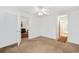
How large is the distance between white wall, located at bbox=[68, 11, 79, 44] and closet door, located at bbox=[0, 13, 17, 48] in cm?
98

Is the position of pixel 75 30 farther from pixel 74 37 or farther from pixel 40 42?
pixel 40 42

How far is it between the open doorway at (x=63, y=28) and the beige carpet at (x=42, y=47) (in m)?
0.11

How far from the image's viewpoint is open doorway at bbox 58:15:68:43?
1.86 metres

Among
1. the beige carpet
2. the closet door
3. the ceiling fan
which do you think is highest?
the ceiling fan

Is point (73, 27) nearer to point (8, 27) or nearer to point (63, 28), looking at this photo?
point (63, 28)

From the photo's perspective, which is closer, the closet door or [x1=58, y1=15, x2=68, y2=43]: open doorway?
the closet door

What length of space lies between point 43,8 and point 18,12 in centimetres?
44

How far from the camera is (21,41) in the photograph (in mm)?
1853

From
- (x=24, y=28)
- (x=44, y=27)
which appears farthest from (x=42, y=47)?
(x=24, y=28)

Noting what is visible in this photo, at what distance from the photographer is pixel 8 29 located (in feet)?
5.86

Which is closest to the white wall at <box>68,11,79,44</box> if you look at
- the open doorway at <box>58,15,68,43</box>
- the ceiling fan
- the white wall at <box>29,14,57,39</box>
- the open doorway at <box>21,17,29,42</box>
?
the open doorway at <box>58,15,68,43</box>

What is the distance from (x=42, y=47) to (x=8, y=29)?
2.26 ft

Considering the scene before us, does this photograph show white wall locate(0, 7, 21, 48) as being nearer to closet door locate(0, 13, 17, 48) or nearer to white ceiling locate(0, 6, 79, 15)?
closet door locate(0, 13, 17, 48)

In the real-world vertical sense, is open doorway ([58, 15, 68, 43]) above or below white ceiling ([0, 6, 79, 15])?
below
